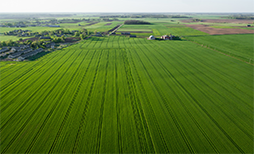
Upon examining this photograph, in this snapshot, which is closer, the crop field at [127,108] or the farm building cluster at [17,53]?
the crop field at [127,108]

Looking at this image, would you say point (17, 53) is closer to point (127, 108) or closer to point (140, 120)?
point (127, 108)

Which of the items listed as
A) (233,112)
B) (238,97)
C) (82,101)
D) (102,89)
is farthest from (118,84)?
(238,97)

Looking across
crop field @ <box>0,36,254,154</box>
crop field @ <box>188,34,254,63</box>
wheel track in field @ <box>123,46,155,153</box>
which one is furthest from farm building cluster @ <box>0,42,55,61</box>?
crop field @ <box>188,34,254,63</box>

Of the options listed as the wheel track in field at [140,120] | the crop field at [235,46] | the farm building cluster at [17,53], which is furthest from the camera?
the crop field at [235,46]

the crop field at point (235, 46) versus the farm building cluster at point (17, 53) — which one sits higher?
the crop field at point (235, 46)

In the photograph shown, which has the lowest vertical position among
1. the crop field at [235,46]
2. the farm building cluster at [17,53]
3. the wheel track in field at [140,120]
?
the wheel track in field at [140,120]

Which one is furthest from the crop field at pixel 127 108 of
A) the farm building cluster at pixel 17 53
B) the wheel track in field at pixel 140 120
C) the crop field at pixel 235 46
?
the crop field at pixel 235 46

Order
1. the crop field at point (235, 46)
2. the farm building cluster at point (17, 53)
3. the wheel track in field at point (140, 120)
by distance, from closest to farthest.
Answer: the wheel track in field at point (140, 120) → the farm building cluster at point (17, 53) → the crop field at point (235, 46)

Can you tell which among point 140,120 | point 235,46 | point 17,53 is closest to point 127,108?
point 140,120

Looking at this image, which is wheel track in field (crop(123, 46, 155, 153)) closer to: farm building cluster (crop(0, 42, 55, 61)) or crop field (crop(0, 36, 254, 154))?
crop field (crop(0, 36, 254, 154))

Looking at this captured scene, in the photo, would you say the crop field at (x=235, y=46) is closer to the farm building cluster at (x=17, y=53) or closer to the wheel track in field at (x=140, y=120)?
the wheel track in field at (x=140, y=120)
